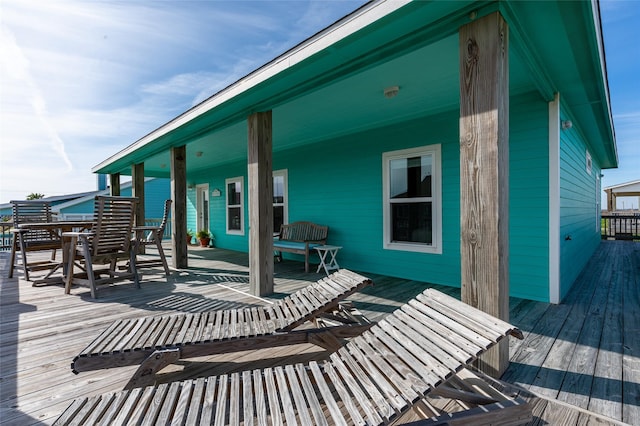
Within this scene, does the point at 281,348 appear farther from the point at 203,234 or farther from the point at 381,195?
the point at 203,234

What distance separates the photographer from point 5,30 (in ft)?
16.1

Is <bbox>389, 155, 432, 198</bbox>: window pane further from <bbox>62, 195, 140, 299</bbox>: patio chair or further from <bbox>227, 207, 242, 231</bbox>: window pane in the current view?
<bbox>227, 207, 242, 231</bbox>: window pane

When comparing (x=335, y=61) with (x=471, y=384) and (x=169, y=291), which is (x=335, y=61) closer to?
(x=471, y=384)

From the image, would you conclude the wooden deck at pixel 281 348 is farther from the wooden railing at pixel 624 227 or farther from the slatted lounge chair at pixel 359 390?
the wooden railing at pixel 624 227

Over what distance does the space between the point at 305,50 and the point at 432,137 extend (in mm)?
2712

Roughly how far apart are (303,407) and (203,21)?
5259 millimetres

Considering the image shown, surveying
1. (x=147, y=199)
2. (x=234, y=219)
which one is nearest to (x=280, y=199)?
(x=234, y=219)

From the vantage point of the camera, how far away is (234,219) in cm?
884

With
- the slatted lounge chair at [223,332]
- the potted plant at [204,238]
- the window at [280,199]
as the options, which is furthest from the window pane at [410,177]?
the potted plant at [204,238]

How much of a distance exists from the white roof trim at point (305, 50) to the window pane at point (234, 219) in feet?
13.7

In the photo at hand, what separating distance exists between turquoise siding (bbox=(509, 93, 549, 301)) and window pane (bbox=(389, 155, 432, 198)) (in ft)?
3.86

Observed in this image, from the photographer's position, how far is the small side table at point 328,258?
17.9 ft

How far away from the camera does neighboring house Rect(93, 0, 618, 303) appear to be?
2020mm

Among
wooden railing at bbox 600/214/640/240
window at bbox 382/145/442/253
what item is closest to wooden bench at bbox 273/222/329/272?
window at bbox 382/145/442/253
